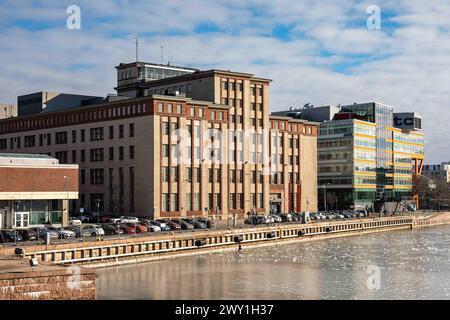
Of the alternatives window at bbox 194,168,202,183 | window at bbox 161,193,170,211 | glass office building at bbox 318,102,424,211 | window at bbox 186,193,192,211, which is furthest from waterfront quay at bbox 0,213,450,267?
glass office building at bbox 318,102,424,211

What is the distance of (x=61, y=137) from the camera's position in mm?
135125

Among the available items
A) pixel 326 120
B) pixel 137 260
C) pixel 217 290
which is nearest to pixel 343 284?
pixel 217 290

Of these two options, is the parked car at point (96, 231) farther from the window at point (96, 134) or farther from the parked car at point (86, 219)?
the window at point (96, 134)

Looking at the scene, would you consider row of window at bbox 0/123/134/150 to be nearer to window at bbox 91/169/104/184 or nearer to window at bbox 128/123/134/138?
window at bbox 128/123/134/138

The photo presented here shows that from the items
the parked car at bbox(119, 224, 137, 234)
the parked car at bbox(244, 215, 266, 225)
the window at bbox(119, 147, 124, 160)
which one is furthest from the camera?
the window at bbox(119, 147, 124, 160)

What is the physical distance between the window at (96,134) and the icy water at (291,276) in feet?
139

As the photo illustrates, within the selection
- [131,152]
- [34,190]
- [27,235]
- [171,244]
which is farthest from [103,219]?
[27,235]

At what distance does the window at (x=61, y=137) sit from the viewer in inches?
5285

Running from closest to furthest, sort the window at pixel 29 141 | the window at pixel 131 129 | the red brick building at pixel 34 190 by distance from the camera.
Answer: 1. the red brick building at pixel 34 190
2. the window at pixel 131 129
3. the window at pixel 29 141

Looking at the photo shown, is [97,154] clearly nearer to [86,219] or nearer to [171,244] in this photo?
[86,219]

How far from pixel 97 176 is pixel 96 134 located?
766 cm

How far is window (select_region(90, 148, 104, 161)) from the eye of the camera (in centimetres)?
12650

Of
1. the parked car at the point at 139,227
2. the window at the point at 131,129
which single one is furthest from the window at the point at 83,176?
the parked car at the point at 139,227

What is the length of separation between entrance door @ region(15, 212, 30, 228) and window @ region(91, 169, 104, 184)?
30.8 meters
